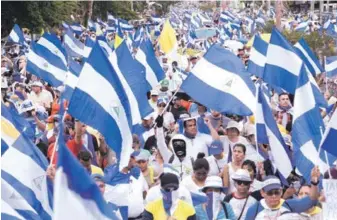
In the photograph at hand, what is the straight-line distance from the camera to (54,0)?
37438 millimetres

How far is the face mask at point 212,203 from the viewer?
22.1 feet

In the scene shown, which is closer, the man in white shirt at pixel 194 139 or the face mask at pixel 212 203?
the face mask at pixel 212 203

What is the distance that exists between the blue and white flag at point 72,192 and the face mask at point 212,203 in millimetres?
2044

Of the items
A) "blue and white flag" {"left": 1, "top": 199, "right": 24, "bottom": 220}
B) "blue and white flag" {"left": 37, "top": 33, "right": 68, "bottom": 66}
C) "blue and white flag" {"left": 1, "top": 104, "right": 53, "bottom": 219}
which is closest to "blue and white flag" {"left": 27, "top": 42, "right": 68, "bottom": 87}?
"blue and white flag" {"left": 37, "top": 33, "right": 68, "bottom": 66}

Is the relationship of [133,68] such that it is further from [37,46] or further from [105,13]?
[105,13]

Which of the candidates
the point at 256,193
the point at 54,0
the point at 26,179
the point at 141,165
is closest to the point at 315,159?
the point at 256,193

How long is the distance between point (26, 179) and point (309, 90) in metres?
2.87

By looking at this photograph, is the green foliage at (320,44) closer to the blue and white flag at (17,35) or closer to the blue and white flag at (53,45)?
the blue and white flag at (17,35)

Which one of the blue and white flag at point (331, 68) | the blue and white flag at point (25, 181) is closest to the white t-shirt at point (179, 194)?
the blue and white flag at point (25, 181)

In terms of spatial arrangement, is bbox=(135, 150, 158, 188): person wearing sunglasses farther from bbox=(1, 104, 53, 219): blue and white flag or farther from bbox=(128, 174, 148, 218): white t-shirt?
bbox=(1, 104, 53, 219): blue and white flag

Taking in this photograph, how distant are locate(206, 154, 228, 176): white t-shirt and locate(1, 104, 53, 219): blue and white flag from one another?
213cm

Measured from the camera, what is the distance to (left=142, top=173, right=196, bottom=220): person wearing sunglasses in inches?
250

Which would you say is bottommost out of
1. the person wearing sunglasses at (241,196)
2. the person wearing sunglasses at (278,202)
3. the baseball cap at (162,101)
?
the baseball cap at (162,101)

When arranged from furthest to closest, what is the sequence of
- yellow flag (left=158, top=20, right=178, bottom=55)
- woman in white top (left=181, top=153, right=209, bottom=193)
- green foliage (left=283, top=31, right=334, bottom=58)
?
1. green foliage (left=283, top=31, right=334, bottom=58)
2. yellow flag (left=158, top=20, right=178, bottom=55)
3. woman in white top (left=181, top=153, right=209, bottom=193)
